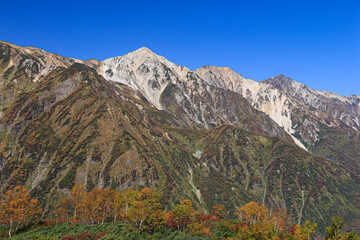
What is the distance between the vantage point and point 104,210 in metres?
97.5

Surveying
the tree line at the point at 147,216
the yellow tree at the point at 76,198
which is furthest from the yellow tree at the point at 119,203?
the yellow tree at the point at 76,198

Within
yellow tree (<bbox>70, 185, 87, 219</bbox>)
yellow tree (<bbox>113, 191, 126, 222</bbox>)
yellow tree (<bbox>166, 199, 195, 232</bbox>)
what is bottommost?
yellow tree (<bbox>166, 199, 195, 232</bbox>)

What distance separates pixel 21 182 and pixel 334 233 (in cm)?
22307

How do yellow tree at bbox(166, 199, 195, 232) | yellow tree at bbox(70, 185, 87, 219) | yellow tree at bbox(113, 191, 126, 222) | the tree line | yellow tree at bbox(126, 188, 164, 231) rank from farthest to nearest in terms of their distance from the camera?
yellow tree at bbox(70, 185, 87, 219) → yellow tree at bbox(113, 191, 126, 222) → yellow tree at bbox(166, 199, 195, 232) → yellow tree at bbox(126, 188, 164, 231) → the tree line

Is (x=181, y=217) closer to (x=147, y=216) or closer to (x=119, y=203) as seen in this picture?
(x=147, y=216)

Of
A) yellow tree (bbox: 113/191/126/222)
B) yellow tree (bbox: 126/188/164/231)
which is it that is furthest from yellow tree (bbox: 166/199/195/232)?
yellow tree (bbox: 113/191/126/222)

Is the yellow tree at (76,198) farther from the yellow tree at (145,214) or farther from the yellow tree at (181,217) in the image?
the yellow tree at (181,217)

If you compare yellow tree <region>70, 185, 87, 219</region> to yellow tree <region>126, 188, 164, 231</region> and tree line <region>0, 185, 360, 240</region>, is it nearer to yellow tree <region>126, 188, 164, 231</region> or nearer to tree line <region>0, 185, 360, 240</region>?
tree line <region>0, 185, 360, 240</region>

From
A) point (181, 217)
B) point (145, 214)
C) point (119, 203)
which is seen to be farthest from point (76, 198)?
point (181, 217)

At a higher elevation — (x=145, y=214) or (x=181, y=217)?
(x=145, y=214)

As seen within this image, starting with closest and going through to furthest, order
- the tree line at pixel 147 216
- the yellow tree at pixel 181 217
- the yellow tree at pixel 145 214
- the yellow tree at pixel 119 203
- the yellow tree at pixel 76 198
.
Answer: the tree line at pixel 147 216 → the yellow tree at pixel 145 214 → the yellow tree at pixel 181 217 → the yellow tree at pixel 119 203 → the yellow tree at pixel 76 198

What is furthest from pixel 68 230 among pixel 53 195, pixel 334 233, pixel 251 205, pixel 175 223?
pixel 53 195

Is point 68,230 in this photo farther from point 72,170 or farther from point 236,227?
point 72,170

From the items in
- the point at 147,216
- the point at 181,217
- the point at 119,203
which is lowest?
the point at 181,217
